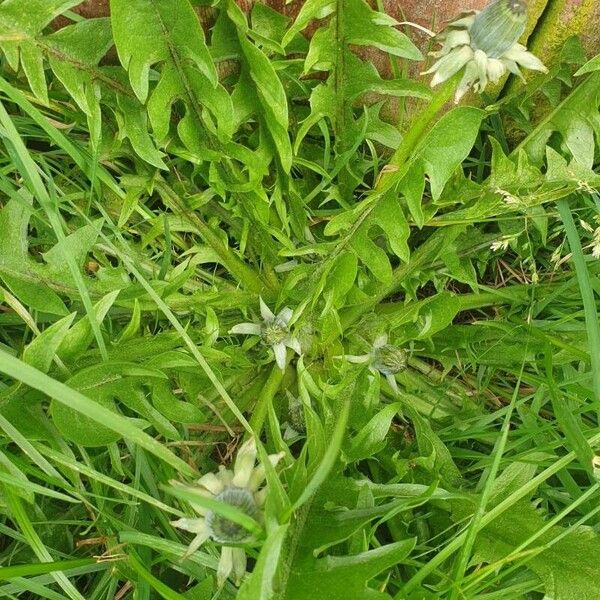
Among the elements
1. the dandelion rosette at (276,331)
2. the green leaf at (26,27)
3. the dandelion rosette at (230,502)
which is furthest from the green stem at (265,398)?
the green leaf at (26,27)

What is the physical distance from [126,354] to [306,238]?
0.43 metres

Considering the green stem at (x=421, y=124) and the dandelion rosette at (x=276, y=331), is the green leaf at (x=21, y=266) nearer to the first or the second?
the dandelion rosette at (x=276, y=331)

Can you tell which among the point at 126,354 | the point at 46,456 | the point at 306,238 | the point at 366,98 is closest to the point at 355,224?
the point at 306,238

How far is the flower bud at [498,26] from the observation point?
79 cm

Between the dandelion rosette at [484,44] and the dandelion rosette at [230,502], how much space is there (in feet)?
1.60

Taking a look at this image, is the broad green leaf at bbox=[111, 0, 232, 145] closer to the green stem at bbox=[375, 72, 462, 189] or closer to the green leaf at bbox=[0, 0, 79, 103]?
the green leaf at bbox=[0, 0, 79, 103]

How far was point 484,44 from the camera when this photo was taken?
0.81 meters

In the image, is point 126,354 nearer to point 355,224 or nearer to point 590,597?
point 355,224

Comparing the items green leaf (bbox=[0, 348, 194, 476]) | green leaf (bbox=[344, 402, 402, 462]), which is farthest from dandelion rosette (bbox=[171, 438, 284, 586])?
green leaf (bbox=[344, 402, 402, 462])

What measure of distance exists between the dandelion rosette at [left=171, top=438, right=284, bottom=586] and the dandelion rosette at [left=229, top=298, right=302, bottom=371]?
1.31 ft

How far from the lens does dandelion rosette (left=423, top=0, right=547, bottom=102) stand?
0.79 metres

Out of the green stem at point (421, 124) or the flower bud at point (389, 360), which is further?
the flower bud at point (389, 360)

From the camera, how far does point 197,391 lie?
129cm

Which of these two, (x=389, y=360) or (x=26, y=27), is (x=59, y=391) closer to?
(x=26, y=27)
